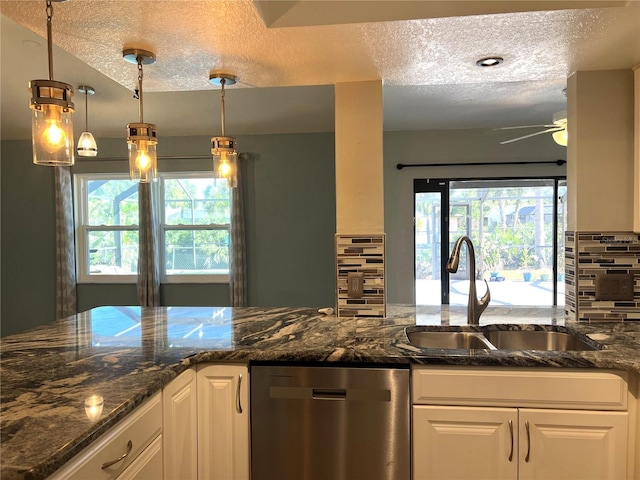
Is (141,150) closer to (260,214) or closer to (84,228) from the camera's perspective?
(260,214)

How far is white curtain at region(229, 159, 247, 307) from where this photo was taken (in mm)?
4539

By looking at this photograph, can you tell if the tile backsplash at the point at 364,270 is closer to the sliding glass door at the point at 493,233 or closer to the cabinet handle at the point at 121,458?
the cabinet handle at the point at 121,458

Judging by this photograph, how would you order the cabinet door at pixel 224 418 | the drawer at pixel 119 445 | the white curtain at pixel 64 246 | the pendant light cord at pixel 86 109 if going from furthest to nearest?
the white curtain at pixel 64 246, the pendant light cord at pixel 86 109, the cabinet door at pixel 224 418, the drawer at pixel 119 445

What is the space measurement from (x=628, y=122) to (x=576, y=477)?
1.56 m

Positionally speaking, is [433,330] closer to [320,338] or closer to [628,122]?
[320,338]

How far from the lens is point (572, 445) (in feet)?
5.33

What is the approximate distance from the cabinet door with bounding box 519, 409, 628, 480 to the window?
3.58 meters

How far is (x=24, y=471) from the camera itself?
89 cm

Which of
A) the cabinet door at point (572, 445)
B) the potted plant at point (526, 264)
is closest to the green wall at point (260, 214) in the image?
the potted plant at point (526, 264)

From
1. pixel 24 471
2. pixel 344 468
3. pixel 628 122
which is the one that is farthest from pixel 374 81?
pixel 24 471

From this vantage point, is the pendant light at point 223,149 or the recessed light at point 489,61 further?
the pendant light at point 223,149

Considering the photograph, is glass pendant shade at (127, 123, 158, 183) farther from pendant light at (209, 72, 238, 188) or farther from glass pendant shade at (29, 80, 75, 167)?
glass pendant shade at (29, 80, 75, 167)

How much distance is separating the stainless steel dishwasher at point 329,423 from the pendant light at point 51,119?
3.32 ft

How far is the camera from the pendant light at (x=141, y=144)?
1.84 metres
